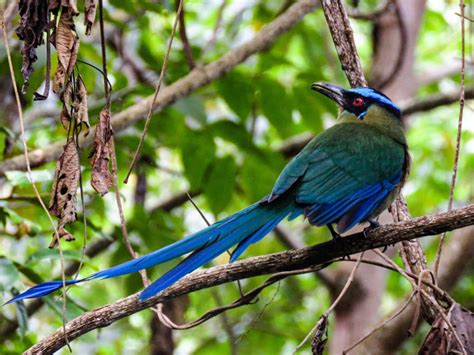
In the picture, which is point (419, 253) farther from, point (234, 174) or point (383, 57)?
point (383, 57)

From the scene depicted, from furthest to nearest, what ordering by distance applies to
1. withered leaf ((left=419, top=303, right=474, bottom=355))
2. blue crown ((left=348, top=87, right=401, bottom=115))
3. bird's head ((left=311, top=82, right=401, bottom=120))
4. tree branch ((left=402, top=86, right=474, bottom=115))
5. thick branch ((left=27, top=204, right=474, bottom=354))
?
tree branch ((left=402, top=86, right=474, bottom=115)) → bird's head ((left=311, top=82, right=401, bottom=120)) → blue crown ((left=348, top=87, right=401, bottom=115)) → withered leaf ((left=419, top=303, right=474, bottom=355)) → thick branch ((left=27, top=204, right=474, bottom=354))

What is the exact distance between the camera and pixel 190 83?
395cm

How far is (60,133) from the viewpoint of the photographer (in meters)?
4.59

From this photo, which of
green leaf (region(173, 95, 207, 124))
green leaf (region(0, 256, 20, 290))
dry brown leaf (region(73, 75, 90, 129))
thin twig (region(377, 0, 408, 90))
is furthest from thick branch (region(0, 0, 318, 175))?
dry brown leaf (region(73, 75, 90, 129))

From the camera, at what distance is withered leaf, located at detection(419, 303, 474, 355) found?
237 centimetres

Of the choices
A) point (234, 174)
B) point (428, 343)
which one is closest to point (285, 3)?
point (234, 174)

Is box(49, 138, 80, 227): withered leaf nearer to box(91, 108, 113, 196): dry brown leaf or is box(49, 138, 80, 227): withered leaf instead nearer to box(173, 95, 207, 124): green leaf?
box(91, 108, 113, 196): dry brown leaf

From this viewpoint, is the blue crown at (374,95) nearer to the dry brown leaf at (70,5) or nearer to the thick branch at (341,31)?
the thick branch at (341,31)

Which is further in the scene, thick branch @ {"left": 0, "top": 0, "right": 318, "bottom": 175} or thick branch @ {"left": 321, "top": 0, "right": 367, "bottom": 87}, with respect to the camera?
thick branch @ {"left": 0, "top": 0, "right": 318, "bottom": 175}

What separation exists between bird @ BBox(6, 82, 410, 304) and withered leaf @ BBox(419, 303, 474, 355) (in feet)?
1.52

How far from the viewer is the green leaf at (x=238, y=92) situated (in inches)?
157

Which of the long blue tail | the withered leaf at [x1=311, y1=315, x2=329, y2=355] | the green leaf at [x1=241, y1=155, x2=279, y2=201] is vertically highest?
the green leaf at [x1=241, y1=155, x2=279, y2=201]

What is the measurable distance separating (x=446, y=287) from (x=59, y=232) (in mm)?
3150

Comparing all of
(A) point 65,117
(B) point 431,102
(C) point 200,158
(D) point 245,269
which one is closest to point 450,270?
(B) point 431,102
